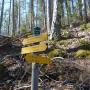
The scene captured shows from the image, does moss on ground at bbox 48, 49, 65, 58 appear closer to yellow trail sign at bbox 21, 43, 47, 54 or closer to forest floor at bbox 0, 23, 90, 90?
forest floor at bbox 0, 23, 90, 90

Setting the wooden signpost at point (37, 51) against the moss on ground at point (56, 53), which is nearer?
the wooden signpost at point (37, 51)

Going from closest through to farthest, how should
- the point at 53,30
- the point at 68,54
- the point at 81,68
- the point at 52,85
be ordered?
the point at 52,85 → the point at 81,68 → the point at 68,54 → the point at 53,30

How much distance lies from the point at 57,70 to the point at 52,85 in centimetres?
95

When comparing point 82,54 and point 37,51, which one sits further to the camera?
point 82,54

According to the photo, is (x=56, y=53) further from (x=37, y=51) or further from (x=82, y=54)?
(x=37, y=51)

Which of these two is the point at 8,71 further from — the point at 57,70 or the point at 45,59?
the point at 45,59

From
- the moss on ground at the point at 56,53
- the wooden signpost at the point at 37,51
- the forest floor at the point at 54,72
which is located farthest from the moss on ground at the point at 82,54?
the wooden signpost at the point at 37,51

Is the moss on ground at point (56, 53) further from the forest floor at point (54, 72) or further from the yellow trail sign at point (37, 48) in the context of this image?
the yellow trail sign at point (37, 48)

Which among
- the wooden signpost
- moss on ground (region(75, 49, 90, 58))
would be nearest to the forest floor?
moss on ground (region(75, 49, 90, 58))

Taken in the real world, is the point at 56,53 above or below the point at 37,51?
above

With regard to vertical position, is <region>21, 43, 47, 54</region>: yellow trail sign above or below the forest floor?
above

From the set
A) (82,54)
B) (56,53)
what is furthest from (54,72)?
(82,54)

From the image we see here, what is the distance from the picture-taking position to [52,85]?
31.2 feet

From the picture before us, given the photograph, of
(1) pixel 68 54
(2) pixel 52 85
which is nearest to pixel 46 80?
(2) pixel 52 85
